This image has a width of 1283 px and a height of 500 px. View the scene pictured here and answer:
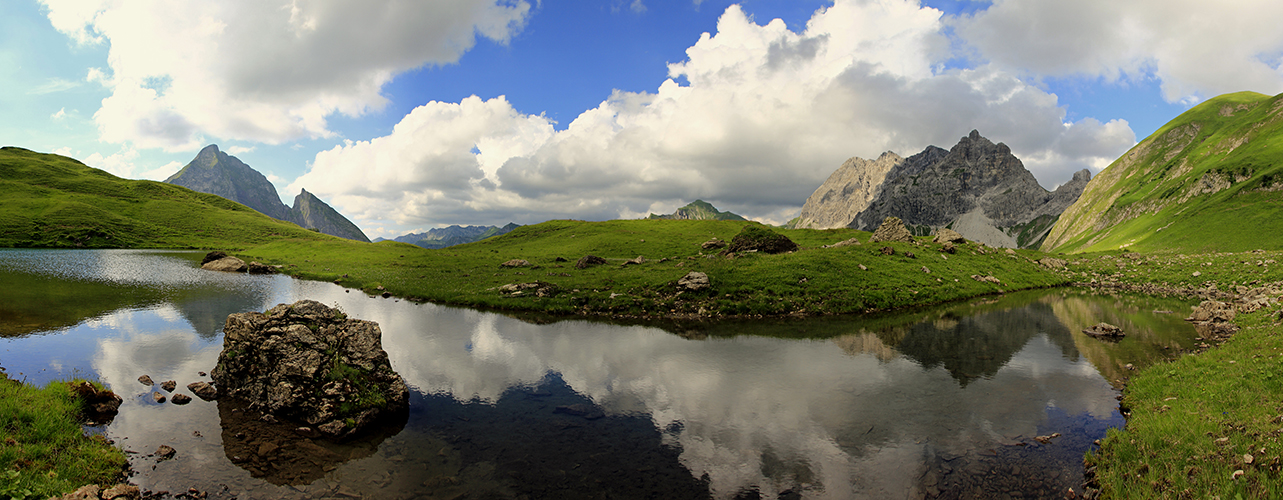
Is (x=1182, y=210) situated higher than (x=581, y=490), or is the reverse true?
(x=1182, y=210)

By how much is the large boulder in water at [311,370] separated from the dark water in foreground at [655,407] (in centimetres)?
87

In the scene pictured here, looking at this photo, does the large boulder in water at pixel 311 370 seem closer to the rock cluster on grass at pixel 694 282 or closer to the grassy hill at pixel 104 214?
the rock cluster on grass at pixel 694 282

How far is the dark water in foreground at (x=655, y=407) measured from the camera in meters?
12.7

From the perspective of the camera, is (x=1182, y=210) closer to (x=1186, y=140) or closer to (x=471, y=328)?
(x=1186, y=140)

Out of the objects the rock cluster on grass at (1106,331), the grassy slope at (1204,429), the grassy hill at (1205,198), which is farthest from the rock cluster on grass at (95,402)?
the grassy hill at (1205,198)

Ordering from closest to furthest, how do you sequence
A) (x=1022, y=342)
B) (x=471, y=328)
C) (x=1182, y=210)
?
(x=1022, y=342)
(x=471, y=328)
(x=1182, y=210)

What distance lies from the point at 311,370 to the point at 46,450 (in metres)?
6.07

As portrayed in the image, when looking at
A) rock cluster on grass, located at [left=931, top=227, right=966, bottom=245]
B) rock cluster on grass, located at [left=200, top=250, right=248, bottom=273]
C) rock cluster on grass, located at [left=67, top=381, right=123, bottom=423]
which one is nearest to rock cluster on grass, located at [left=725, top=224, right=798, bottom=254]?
rock cluster on grass, located at [left=931, top=227, right=966, bottom=245]

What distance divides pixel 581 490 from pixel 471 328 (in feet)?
73.6

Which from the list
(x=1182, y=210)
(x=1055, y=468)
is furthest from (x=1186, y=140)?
(x=1055, y=468)

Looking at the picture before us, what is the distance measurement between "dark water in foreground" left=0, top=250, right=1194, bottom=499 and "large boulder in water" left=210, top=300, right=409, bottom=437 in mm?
871

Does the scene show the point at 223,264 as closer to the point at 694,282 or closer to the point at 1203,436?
the point at 694,282

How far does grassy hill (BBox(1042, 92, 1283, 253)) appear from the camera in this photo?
97188mm

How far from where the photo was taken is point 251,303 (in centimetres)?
4025
